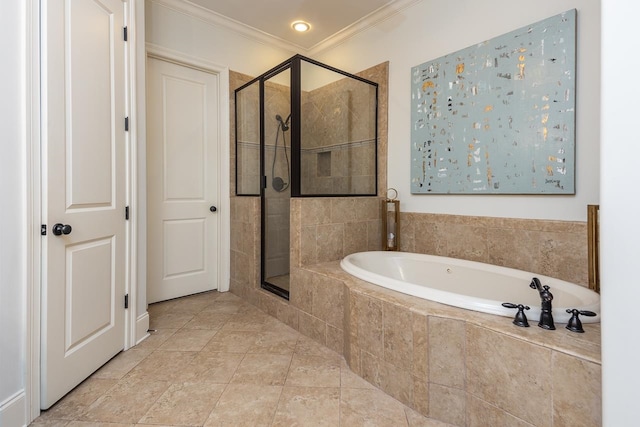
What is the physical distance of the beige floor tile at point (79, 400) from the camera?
134 centimetres

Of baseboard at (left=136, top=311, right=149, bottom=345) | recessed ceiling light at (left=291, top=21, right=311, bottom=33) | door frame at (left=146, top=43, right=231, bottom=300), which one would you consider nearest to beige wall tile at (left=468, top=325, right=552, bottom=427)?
baseboard at (left=136, top=311, right=149, bottom=345)

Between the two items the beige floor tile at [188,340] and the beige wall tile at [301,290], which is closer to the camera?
the beige floor tile at [188,340]

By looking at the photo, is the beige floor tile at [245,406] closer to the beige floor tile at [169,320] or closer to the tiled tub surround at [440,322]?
the tiled tub surround at [440,322]

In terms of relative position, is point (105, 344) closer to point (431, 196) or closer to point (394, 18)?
point (431, 196)

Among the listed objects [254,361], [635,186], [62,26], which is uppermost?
[62,26]

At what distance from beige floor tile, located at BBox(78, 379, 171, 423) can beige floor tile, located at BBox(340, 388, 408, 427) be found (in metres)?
0.93

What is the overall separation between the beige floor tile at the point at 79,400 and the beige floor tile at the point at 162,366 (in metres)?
0.12

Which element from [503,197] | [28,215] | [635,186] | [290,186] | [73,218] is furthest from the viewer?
[290,186]

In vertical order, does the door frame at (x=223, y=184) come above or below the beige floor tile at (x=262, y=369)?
above

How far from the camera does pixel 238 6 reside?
2.74 metres

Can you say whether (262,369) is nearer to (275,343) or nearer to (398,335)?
(275,343)

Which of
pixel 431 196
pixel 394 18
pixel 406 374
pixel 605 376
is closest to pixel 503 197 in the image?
pixel 431 196

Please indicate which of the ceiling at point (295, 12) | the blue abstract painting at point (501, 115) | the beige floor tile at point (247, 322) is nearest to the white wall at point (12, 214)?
the beige floor tile at point (247, 322)

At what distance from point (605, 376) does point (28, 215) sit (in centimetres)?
208
